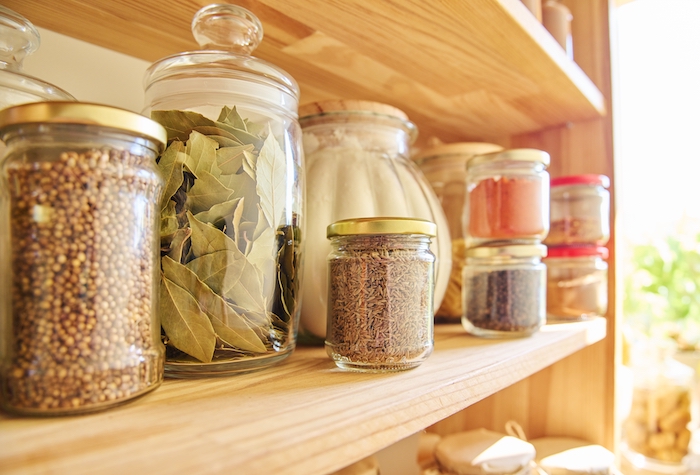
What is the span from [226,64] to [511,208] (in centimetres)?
41

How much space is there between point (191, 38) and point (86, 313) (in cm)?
39

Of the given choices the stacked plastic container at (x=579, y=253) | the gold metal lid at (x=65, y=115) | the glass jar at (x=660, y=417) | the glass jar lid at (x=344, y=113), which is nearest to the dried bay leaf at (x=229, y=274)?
the gold metal lid at (x=65, y=115)

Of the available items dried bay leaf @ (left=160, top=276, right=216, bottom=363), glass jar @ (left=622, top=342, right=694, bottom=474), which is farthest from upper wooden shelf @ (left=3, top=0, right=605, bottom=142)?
glass jar @ (left=622, top=342, right=694, bottom=474)

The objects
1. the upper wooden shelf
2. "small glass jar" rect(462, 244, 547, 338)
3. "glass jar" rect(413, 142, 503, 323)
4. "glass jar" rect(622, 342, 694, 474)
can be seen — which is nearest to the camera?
the upper wooden shelf

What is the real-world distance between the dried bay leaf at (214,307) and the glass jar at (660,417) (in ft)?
4.37

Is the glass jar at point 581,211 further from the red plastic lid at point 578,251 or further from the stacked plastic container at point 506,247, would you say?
the stacked plastic container at point 506,247

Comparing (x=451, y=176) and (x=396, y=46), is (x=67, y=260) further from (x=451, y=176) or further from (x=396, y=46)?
(x=451, y=176)

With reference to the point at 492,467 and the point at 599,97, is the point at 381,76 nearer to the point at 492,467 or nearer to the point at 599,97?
the point at 599,97

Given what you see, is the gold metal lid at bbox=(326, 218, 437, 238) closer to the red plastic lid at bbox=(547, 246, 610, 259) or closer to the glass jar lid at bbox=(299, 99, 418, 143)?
the glass jar lid at bbox=(299, 99, 418, 143)

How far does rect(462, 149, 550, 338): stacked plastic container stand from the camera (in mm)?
627

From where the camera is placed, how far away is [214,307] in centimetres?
37

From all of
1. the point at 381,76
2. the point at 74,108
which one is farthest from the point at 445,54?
the point at 74,108

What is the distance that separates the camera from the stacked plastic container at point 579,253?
2.75ft

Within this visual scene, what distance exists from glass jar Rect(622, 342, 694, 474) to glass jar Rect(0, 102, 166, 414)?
1.42 metres
